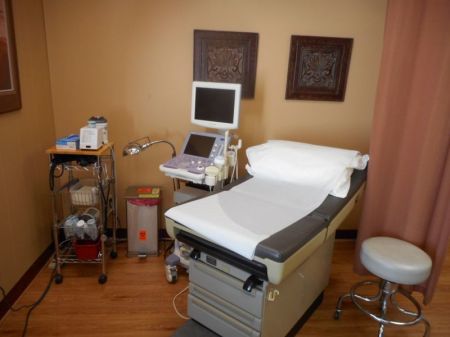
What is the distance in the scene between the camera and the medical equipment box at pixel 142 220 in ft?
7.74

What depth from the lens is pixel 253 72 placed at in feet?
7.87

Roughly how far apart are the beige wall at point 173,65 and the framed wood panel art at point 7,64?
45 centimetres

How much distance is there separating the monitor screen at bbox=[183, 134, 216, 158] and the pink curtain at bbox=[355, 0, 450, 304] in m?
0.98

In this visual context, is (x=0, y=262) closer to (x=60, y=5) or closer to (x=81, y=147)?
(x=81, y=147)

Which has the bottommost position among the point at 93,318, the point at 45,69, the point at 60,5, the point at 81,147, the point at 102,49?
the point at 93,318

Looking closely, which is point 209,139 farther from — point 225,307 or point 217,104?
point 225,307

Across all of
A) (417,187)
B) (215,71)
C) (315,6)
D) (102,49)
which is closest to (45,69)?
(102,49)

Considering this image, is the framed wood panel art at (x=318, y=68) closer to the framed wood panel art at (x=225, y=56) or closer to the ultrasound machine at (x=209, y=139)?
the framed wood panel art at (x=225, y=56)

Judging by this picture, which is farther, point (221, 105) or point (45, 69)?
point (45, 69)

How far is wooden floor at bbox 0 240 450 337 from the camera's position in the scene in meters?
1.78

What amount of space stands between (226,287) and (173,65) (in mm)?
1614

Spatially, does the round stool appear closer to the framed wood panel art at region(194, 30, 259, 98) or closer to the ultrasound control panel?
the ultrasound control panel

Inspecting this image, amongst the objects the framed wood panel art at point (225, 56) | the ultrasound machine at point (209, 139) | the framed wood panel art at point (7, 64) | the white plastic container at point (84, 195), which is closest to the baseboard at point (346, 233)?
the ultrasound machine at point (209, 139)

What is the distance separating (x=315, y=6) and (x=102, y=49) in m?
1.53
